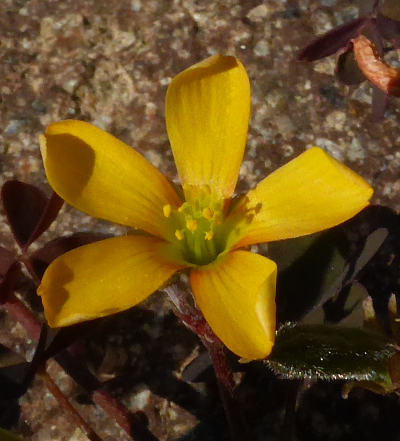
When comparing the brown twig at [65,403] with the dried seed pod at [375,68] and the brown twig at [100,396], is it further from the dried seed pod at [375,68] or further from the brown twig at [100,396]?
the dried seed pod at [375,68]

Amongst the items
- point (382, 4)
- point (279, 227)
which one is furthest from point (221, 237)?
point (382, 4)

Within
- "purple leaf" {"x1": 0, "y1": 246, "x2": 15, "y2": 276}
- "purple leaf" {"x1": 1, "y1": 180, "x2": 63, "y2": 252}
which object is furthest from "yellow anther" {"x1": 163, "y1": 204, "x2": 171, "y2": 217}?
"purple leaf" {"x1": 0, "y1": 246, "x2": 15, "y2": 276}

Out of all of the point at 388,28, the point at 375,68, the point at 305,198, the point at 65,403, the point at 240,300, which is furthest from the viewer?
the point at 388,28

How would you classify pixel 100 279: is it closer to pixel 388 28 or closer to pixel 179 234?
pixel 179 234

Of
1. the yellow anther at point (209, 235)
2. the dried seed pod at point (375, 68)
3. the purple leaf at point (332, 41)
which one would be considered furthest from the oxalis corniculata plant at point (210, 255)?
the purple leaf at point (332, 41)

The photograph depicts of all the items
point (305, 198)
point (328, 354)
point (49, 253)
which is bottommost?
point (328, 354)

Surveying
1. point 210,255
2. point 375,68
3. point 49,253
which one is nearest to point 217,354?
point 210,255

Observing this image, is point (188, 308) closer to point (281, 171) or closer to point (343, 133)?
point (281, 171)
